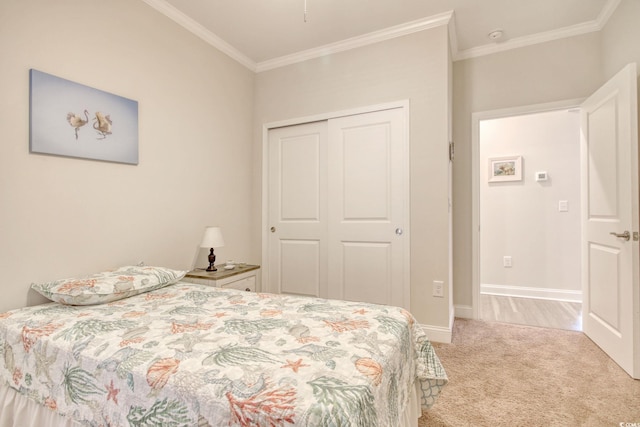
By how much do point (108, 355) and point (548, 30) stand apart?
394 cm

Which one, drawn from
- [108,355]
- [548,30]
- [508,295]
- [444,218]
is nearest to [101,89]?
[108,355]

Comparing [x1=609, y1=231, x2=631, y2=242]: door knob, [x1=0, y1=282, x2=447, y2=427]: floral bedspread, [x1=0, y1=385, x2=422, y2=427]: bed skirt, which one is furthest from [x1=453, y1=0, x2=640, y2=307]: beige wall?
[x1=0, y1=385, x2=422, y2=427]: bed skirt

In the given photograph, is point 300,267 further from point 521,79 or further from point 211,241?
point 521,79

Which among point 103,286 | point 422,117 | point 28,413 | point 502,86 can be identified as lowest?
point 28,413

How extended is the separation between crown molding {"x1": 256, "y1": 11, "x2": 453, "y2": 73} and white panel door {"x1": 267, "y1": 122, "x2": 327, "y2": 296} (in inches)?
27.7

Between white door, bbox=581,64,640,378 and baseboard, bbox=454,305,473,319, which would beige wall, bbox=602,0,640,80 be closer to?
white door, bbox=581,64,640,378

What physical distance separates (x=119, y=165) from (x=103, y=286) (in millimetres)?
882

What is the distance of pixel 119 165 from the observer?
2.09m

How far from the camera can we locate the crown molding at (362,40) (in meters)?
2.57

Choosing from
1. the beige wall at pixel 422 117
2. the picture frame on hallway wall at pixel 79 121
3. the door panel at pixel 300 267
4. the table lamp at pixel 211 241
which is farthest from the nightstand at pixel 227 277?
the beige wall at pixel 422 117

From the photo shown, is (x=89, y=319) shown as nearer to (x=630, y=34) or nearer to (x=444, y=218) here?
(x=444, y=218)

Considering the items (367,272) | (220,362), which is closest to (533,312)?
Result: (367,272)

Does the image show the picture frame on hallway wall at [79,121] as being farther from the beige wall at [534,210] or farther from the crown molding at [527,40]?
the beige wall at [534,210]

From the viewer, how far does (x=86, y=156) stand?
1892 mm
